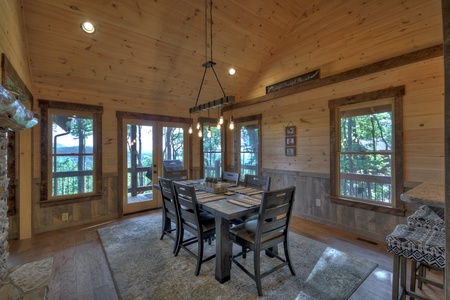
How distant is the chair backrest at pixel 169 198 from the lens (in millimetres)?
2736

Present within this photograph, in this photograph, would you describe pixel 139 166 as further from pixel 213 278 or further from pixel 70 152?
pixel 213 278

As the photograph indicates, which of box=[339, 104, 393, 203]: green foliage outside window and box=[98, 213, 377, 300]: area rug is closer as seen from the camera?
box=[98, 213, 377, 300]: area rug

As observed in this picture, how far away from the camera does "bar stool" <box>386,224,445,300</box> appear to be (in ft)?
4.82

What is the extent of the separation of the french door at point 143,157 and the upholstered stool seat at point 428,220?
12.4 ft

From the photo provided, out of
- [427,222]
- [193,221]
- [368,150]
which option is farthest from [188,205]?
[368,150]

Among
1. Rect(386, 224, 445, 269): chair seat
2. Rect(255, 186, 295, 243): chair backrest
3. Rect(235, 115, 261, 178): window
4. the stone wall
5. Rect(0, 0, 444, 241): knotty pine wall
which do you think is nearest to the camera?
Rect(386, 224, 445, 269): chair seat

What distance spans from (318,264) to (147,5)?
4.13 m

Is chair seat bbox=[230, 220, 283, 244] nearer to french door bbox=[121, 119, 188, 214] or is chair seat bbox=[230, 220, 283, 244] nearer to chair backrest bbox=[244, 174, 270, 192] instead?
chair backrest bbox=[244, 174, 270, 192]

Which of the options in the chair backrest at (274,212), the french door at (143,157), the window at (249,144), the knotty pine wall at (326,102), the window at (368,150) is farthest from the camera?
the window at (249,144)

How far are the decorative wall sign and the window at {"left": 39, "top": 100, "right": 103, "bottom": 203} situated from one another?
11.7ft

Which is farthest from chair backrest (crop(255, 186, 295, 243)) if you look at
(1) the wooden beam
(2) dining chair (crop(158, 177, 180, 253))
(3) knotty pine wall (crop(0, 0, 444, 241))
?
(1) the wooden beam

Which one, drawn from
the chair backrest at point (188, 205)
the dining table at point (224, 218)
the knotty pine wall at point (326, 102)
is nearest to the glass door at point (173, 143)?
the knotty pine wall at point (326, 102)

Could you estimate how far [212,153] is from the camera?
5871 mm

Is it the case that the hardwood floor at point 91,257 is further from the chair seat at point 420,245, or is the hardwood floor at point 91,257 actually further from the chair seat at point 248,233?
the chair seat at point 248,233
